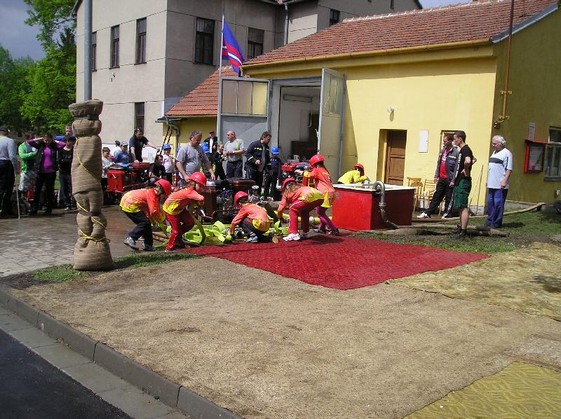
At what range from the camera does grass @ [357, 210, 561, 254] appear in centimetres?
983

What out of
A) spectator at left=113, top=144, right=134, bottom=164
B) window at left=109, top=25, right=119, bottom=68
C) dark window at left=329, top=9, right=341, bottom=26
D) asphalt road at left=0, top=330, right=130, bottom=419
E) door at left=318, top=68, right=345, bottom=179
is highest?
dark window at left=329, top=9, right=341, bottom=26

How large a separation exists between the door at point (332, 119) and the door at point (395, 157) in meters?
1.40

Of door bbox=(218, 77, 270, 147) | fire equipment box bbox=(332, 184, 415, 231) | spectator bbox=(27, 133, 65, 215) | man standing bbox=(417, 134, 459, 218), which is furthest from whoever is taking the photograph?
door bbox=(218, 77, 270, 147)

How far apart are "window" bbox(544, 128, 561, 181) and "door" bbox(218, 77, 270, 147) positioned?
8.28 meters

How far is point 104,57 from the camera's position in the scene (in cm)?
2889

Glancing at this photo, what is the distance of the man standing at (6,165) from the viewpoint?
41.2 feet

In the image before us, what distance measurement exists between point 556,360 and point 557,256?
199 inches

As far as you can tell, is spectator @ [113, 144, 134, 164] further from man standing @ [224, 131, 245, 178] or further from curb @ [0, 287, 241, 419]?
curb @ [0, 287, 241, 419]

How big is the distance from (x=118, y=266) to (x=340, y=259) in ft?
10.6

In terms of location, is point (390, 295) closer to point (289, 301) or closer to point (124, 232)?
point (289, 301)

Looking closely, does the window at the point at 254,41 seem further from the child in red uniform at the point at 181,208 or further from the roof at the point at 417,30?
the child in red uniform at the point at 181,208

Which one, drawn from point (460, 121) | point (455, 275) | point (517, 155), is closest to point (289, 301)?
point (455, 275)

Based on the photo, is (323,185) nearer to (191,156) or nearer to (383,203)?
(383,203)

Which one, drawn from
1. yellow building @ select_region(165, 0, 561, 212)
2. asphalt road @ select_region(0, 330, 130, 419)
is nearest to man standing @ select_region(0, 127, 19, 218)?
yellow building @ select_region(165, 0, 561, 212)
